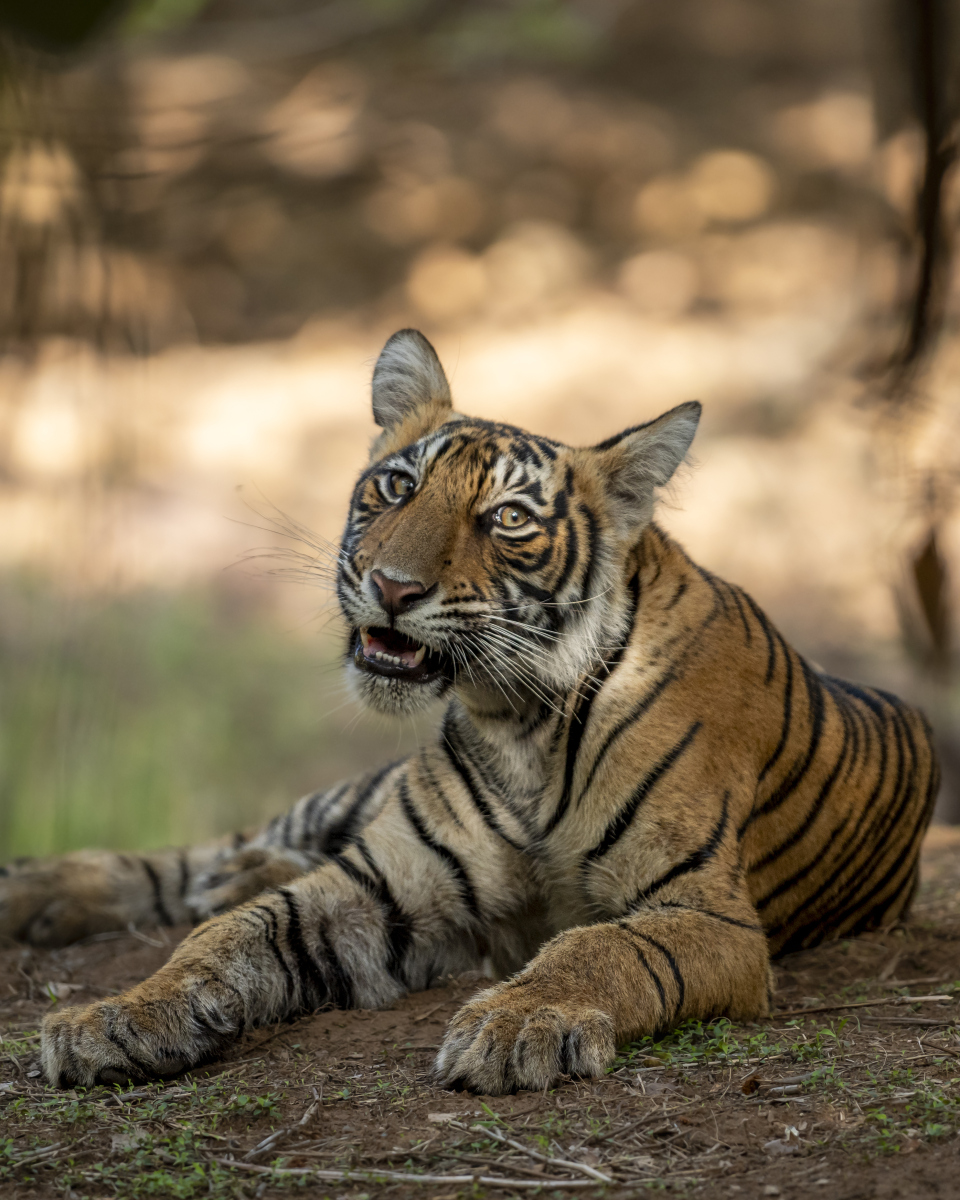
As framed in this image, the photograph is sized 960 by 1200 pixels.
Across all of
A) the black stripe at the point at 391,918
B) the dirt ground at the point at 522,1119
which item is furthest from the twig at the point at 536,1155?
the black stripe at the point at 391,918

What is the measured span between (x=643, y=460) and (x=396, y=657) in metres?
0.76

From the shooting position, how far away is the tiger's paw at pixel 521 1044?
2182mm

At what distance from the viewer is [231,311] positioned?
11.3 meters

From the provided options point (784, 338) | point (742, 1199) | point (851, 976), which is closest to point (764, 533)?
point (784, 338)

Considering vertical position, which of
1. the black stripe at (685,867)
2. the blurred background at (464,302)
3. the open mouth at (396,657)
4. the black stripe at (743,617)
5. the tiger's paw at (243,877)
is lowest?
the tiger's paw at (243,877)

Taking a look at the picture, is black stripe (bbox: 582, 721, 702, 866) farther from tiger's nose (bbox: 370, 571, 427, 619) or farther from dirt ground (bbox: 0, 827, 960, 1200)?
tiger's nose (bbox: 370, 571, 427, 619)

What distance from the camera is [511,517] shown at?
9.44ft

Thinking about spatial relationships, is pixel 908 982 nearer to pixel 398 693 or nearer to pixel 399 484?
pixel 398 693

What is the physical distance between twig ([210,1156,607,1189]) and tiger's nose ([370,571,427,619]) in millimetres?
1134

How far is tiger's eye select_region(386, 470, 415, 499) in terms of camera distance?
2.96m

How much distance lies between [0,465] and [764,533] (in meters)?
5.40

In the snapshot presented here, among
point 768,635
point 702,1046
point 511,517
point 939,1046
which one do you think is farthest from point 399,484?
point 939,1046

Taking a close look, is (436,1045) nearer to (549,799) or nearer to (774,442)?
(549,799)

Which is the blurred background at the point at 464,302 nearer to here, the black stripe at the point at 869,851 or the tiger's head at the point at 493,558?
the black stripe at the point at 869,851
